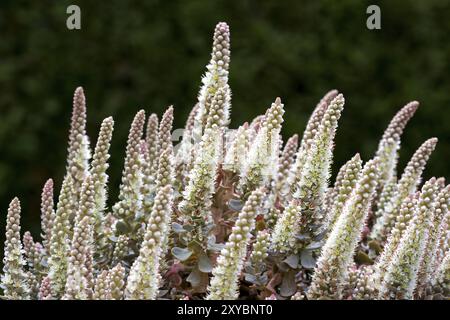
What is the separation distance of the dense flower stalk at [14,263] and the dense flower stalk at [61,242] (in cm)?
7

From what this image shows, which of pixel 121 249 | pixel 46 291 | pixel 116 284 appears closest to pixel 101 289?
pixel 116 284

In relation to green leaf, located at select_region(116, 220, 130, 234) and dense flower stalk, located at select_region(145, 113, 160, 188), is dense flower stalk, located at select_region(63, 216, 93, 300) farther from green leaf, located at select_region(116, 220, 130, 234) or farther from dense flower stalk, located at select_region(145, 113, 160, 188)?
dense flower stalk, located at select_region(145, 113, 160, 188)

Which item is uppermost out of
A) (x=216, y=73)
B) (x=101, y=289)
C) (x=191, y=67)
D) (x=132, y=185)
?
(x=191, y=67)

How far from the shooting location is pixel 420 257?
1719 mm

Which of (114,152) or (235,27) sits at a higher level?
(235,27)

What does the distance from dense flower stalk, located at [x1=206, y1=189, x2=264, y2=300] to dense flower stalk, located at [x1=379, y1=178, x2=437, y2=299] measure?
0.33 m

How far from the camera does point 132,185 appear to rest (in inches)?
78.9

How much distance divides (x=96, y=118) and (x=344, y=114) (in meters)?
1.46

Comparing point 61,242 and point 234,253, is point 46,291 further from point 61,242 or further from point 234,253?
point 234,253

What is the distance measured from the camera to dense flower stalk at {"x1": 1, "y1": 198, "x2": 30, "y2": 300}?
1830 mm

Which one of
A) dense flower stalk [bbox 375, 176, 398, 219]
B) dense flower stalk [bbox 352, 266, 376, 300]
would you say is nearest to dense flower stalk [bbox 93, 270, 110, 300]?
dense flower stalk [bbox 352, 266, 376, 300]

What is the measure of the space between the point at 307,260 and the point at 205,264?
227 mm
